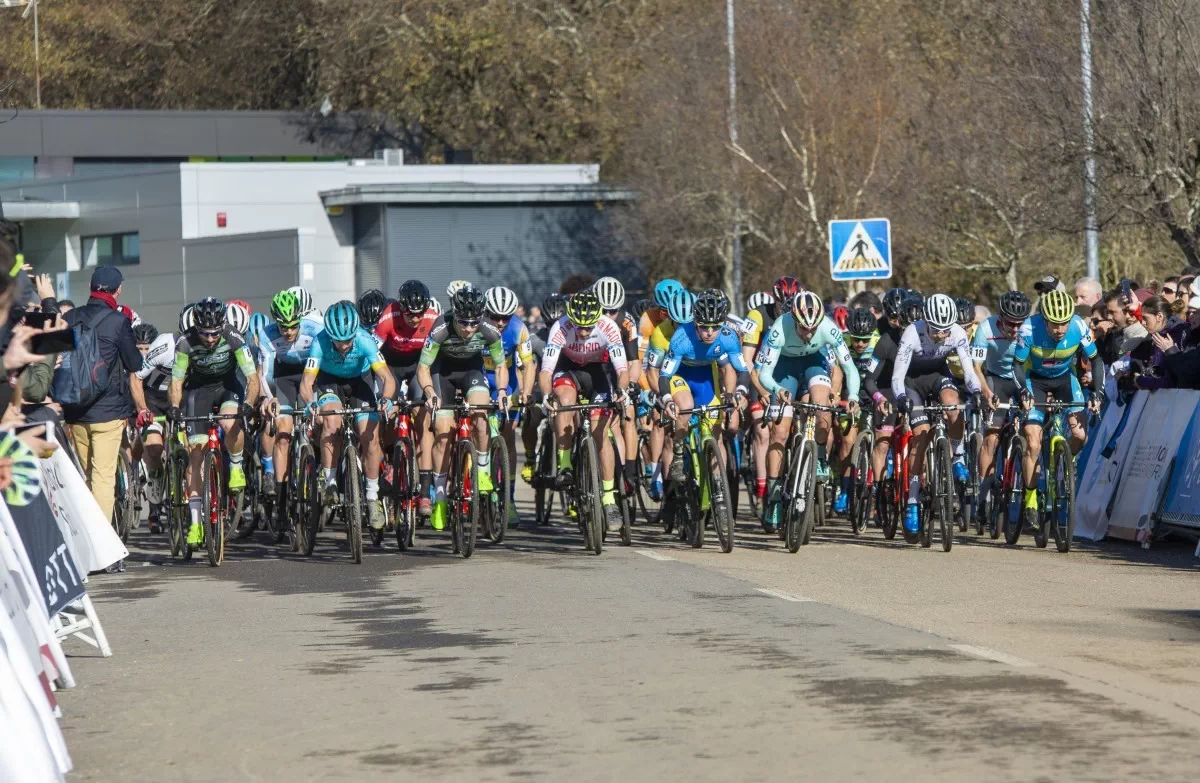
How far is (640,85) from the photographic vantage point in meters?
45.6

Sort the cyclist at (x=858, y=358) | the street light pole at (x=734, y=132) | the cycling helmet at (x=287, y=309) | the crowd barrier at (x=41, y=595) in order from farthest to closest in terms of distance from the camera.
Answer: the street light pole at (x=734, y=132) → the cyclist at (x=858, y=358) → the cycling helmet at (x=287, y=309) → the crowd barrier at (x=41, y=595)

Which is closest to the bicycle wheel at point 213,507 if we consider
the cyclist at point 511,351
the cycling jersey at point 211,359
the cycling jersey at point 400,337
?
the cycling jersey at point 211,359

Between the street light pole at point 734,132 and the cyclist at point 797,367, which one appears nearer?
the cyclist at point 797,367

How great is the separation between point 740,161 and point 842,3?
9.65 m

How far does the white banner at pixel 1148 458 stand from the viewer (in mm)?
15336

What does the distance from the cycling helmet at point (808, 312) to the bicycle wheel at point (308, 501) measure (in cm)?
381

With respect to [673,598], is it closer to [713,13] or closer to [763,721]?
[763,721]

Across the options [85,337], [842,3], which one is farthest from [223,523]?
[842,3]

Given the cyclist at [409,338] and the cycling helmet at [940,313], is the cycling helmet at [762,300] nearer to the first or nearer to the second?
the cyclist at [409,338]

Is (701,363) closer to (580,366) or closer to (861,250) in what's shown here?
(580,366)

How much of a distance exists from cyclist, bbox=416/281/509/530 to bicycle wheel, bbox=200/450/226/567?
5.06 feet

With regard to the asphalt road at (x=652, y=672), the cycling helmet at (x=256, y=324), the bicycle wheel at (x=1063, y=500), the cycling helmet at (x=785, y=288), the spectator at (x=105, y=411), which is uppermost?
the cycling helmet at (x=785, y=288)

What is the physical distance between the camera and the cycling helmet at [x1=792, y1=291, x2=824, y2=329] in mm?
16219

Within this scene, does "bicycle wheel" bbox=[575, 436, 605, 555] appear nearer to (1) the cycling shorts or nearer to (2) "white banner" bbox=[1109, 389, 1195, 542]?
(1) the cycling shorts
